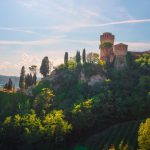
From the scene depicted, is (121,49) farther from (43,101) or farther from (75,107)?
(75,107)

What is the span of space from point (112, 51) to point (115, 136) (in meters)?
54.4

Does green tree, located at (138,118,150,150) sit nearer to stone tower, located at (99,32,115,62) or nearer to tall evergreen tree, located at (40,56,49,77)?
stone tower, located at (99,32,115,62)

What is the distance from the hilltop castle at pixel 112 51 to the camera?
115312 millimetres

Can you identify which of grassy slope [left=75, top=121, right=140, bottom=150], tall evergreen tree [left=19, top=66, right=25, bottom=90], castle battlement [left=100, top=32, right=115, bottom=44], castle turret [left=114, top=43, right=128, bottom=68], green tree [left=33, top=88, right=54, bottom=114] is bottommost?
grassy slope [left=75, top=121, right=140, bottom=150]

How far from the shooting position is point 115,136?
74.8 metres

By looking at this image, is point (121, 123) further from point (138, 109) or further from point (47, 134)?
point (47, 134)

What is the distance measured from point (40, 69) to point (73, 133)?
44.9 metres

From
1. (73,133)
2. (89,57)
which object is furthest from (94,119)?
(89,57)

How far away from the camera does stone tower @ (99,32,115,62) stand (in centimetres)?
12262

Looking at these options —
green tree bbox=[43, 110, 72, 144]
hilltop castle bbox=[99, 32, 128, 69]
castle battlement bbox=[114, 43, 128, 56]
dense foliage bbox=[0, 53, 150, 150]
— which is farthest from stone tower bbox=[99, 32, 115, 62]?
green tree bbox=[43, 110, 72, 144]

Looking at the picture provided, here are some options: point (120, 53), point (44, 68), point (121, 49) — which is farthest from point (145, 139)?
point (44, 68)

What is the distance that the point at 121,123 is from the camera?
8175cm

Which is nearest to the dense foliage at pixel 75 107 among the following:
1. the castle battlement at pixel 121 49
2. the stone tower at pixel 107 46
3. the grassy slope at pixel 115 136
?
the grassy slope at pixel 115 136

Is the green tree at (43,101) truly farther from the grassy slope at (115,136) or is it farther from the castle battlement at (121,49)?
the castle battlement at (121,49)
